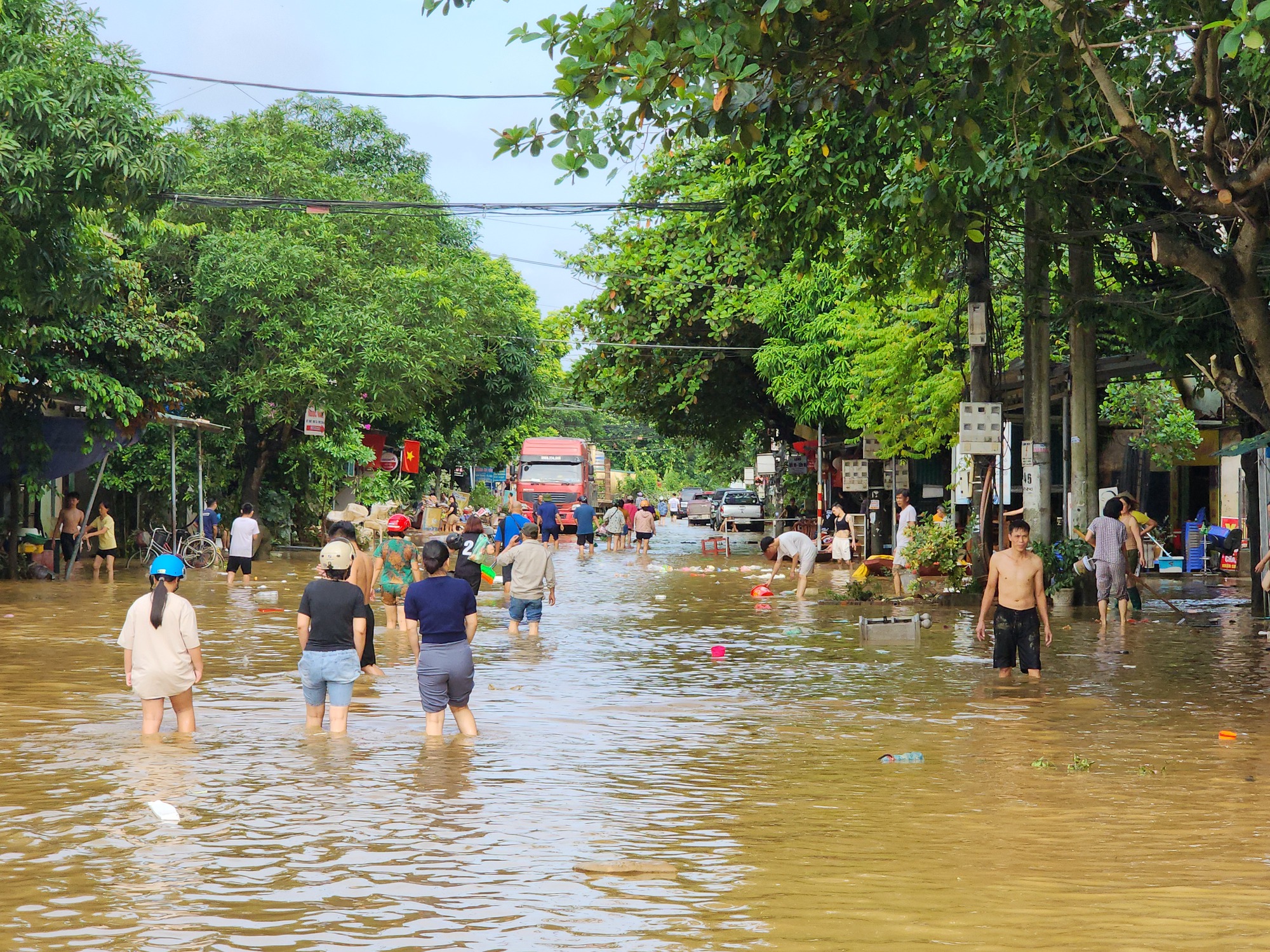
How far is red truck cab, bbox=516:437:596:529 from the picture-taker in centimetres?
5312

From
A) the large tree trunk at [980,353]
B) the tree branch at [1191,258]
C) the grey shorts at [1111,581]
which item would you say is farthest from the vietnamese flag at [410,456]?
the tree branch at [1191,258]

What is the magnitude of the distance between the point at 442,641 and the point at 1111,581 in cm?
1124

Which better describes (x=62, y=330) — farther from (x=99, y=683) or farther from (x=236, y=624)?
(x=99, y=683)

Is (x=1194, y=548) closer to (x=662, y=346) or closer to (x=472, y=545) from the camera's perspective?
(x=662, y=346)

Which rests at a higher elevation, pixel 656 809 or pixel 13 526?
pixel 13 526

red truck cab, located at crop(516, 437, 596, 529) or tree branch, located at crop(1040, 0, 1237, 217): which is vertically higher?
tree branch, located at crop(1040, 0, 1237, 217)

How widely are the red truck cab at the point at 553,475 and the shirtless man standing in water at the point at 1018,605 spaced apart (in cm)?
3938

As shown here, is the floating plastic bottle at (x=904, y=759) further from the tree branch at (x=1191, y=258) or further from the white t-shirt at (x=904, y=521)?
the white t-shirt at (x=904, y=521)

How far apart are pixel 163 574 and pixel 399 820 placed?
3.20 m

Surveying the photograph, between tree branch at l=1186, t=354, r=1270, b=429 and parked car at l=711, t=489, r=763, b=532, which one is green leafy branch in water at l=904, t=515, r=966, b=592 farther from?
parked car at l=711, t=489, r=763, b=532

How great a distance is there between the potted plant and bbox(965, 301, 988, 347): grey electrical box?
327 centimetres

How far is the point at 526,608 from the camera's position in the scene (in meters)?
17.7

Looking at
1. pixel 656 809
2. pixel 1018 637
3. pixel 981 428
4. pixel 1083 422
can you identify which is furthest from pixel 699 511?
pixel 656 809

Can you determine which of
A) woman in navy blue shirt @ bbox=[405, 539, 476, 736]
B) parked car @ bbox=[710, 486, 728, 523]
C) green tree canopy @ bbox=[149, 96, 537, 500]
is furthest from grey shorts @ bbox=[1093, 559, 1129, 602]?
parked car @ bbox=[710, 486, 728, 523]
